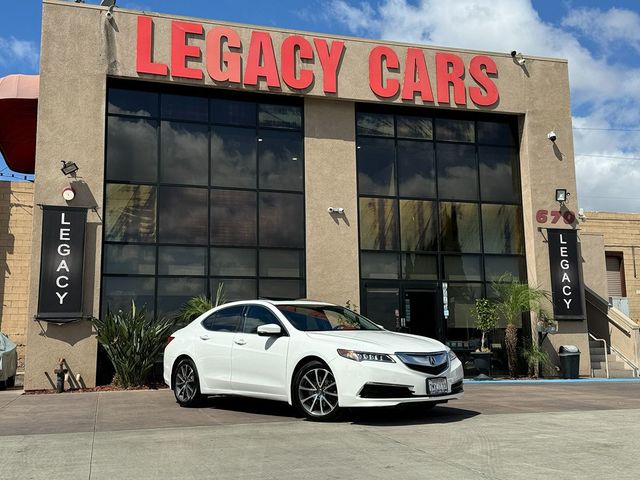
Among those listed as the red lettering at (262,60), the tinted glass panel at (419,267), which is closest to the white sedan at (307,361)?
the tinted glass panel at (419,267)

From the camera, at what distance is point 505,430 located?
287 inches

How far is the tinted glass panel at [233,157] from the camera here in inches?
650

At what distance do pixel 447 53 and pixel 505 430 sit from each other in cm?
1281

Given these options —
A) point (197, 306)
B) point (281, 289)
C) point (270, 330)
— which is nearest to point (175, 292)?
point (197, 306)

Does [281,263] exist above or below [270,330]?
above

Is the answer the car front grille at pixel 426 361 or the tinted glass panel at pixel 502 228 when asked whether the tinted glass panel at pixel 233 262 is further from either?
the car front grille at pixel 426 361

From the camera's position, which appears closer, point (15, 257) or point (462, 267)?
point (462, 267)

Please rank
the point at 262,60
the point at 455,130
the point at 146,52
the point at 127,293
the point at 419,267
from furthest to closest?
1. the point at 455,130
2. the point at 419,267
3. the point at 262,60
4. the point at 146,52
5. the point at 127,293

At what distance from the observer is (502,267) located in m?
18.1

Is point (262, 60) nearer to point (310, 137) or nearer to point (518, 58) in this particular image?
point (310, 137)

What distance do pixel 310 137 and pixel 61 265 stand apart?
264 inches

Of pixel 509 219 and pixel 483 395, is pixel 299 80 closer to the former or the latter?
pixel 509 219

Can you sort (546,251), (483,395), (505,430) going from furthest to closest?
(546,251), (483,395), (505,430)

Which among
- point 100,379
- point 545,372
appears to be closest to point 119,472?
point 100,379
